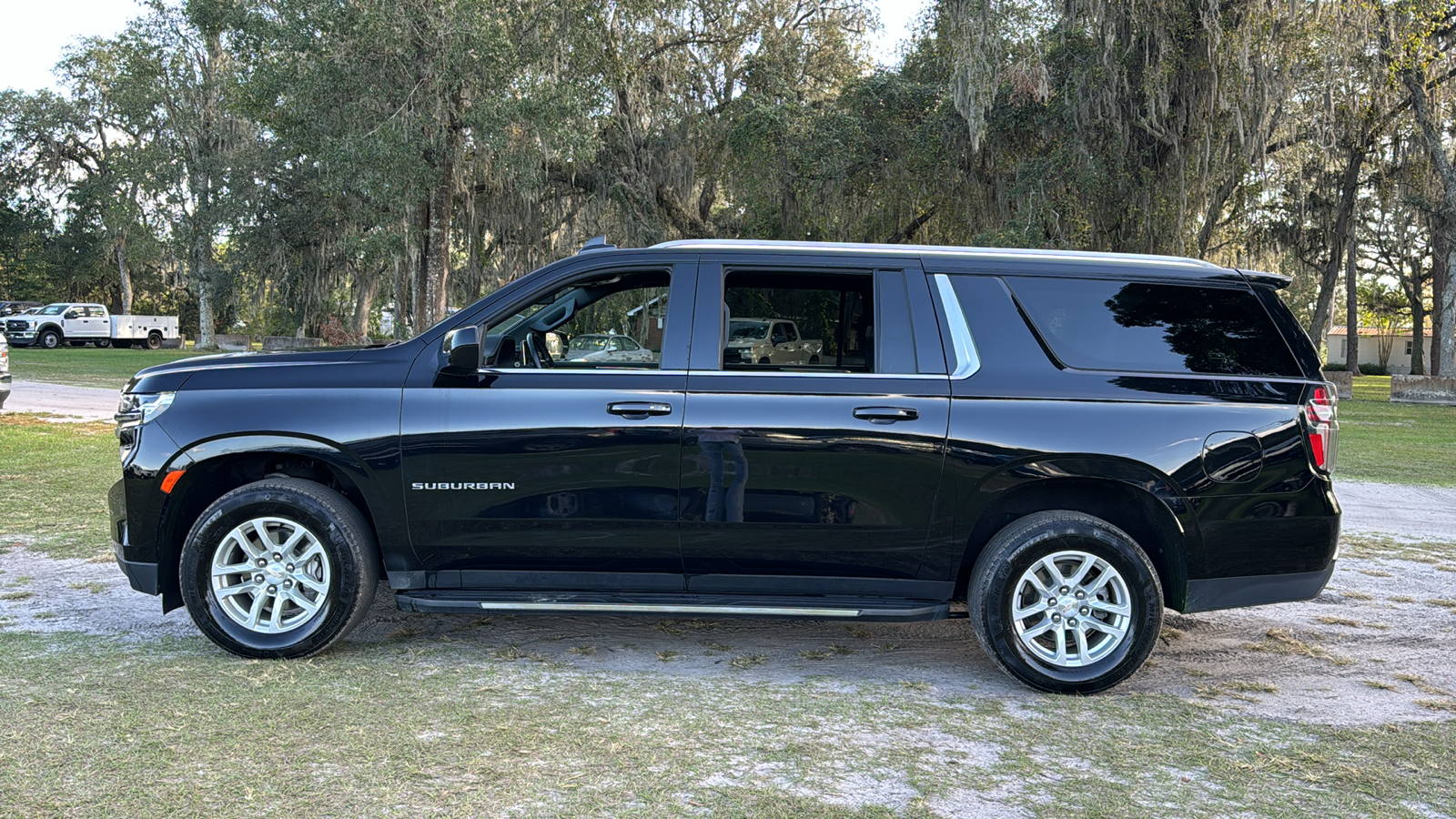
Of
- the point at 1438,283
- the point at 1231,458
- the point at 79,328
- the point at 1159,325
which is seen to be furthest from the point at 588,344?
the point at 79,328

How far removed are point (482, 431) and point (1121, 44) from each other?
18.6 meters

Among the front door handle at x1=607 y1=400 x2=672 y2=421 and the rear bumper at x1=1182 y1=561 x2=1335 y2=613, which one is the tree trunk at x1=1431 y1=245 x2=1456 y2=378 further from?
the front door handle at x1=607 y1=400 x2=672 y2=421

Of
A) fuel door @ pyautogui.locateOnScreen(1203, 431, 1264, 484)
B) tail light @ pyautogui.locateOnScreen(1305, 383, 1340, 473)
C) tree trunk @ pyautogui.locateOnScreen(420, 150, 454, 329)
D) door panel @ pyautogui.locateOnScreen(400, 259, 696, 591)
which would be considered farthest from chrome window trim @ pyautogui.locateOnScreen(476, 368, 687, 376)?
tree trunk @ pyautogui.locateOnScreen(420, 150, 454, 329)

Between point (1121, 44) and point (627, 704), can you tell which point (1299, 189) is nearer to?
point (1121, 44)

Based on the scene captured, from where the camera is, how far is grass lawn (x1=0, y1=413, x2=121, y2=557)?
726cm

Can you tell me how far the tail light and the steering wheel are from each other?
3.35 metres

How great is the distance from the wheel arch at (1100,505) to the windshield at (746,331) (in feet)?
3.79

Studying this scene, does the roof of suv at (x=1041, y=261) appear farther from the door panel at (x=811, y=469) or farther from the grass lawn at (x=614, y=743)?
the grass lawn at (x=614, y=743)

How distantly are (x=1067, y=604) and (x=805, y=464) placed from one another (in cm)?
127

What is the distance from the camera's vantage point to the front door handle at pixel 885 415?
4492 mm

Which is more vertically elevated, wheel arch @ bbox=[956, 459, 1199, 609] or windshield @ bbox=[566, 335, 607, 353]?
windshield @ bbox=[566, 335, 607, 353]

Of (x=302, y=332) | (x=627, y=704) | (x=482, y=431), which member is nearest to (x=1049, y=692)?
(x=627, y=704)

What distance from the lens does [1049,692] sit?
4504 millimetres

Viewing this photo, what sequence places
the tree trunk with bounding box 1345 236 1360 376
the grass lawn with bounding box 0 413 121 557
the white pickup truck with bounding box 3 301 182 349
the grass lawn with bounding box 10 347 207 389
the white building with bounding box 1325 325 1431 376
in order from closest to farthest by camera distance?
→ the grass lawn with bounding box 0 413 121 557
the grass lawn with bounding box 10 347 207 389
the tree trunk with bounding box 1345 236 1360 376
the white pickup truck with bounding box 3 301 182 349
the white building with bounding box 1325 325 1431 376
